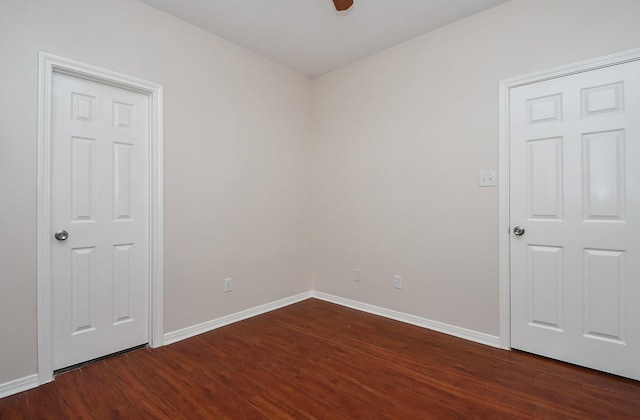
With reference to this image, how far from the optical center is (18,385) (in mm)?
1904

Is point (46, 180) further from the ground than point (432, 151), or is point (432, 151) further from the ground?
point (432, 151)

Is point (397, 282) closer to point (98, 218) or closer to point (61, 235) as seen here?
point (98, 218)

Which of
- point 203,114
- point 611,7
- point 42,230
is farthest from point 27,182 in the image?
point 611,7

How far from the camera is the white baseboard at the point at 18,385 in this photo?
186cm

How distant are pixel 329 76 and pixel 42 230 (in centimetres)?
303

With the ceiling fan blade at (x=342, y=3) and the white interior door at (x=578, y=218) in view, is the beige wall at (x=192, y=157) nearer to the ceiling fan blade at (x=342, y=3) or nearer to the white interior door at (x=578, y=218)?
the ceiling fan blade at (x=342, y=3)

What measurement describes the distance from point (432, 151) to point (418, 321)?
1571 mm

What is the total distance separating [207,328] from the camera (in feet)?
9.32

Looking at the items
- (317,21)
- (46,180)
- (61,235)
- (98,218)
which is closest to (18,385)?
(61,235)

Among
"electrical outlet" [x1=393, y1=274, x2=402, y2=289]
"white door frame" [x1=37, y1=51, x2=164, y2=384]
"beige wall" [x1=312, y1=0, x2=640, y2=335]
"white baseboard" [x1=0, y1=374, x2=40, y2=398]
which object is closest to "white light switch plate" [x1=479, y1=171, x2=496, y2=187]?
"beige wall" [x1=312, y1=0, x2=640, y2=335]

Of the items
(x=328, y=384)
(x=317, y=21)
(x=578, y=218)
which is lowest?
(x=328, y=384)

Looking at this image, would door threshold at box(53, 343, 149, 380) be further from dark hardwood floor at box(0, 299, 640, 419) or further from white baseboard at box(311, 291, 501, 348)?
white baseboard at box(311, 291, 501, 348)

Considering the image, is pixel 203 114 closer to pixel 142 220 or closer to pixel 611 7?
pixel 142 220

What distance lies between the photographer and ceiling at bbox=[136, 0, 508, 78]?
246cm
